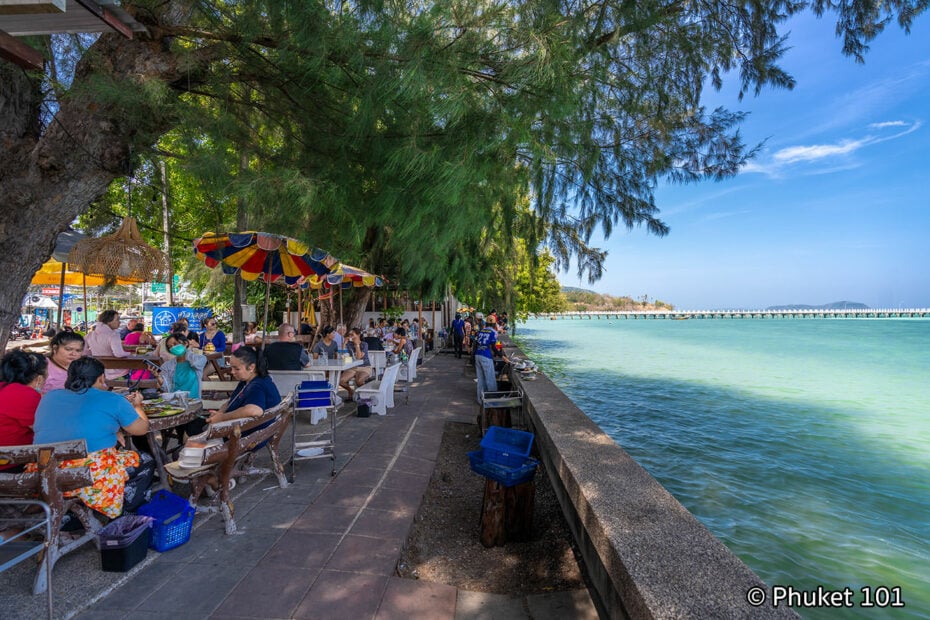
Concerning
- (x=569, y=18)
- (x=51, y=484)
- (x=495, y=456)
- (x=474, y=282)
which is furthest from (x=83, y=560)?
(x=474, y=282)

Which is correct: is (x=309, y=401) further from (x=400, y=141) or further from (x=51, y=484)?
(x=400, y=141)

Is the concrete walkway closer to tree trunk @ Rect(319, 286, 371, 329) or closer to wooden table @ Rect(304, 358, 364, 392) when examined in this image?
wooden table @ Rect(304, 358, 364, 392)

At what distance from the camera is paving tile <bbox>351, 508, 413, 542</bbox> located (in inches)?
128

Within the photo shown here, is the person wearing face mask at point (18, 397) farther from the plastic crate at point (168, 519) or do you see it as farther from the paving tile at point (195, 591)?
the paving tile at point (195, 591)

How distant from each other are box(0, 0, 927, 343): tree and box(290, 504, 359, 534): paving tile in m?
2.21

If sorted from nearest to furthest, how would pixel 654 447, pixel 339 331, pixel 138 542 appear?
pixel 138 542
pixel 654 447
pixel 339 331

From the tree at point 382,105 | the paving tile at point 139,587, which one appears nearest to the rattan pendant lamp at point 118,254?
the tree at point 382,105

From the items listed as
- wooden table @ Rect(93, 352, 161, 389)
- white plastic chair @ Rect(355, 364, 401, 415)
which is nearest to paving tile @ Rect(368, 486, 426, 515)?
white plastic chair @ Rect(355, 364, 401, 415)

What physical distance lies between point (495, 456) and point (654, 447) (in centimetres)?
570

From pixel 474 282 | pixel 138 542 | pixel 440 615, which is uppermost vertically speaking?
pixel 474 282

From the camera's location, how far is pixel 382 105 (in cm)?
335

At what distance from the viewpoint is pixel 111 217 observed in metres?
7.75

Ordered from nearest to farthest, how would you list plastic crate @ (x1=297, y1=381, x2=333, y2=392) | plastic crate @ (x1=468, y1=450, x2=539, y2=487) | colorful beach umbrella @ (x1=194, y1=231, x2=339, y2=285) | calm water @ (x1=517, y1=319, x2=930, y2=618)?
plastic crate @ (x1=468, y1=450, x2=539, y2=487) < colorful beach umbrella @ (x1=194, y1=231, x2=339, y2=285) < calm water @ (x1=517, y1=319, x2=930, y2=618) < plastic crate @ (x1=297, y1=381, x2=333, y2=392)

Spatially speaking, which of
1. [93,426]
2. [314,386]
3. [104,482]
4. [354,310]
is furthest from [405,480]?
[354,310]
